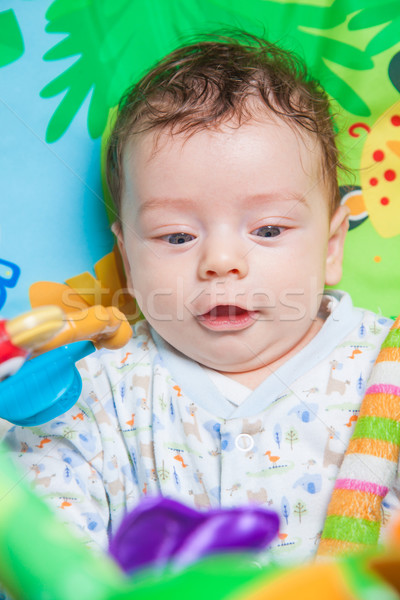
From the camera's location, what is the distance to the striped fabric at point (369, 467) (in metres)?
→ 0.76

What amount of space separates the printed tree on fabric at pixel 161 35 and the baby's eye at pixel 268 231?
407 millimetres

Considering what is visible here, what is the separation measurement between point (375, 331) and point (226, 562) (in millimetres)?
705

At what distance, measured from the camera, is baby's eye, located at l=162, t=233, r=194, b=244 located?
36.5 inches

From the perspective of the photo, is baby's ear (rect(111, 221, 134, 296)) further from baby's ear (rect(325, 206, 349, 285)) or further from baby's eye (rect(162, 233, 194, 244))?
baby's ear (rect(325, 206, 349, 285))

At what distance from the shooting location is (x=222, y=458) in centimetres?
88

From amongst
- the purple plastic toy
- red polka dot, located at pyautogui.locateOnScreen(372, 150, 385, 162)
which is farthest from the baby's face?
the purple plastic toy

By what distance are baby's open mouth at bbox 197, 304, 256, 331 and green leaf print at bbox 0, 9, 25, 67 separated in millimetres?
581

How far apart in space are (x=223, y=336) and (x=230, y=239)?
0.14 metres

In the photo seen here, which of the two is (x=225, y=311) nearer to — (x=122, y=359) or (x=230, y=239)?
(x=230, y=239)

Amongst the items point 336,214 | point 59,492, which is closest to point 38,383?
point 59,492

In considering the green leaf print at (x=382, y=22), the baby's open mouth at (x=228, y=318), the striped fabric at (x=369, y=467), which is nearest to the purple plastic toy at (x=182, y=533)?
the striped fabric at (x=369, y=467)

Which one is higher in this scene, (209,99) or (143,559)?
(209,99)

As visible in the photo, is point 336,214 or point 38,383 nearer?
point 38,383

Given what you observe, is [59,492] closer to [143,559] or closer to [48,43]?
[143,559]
